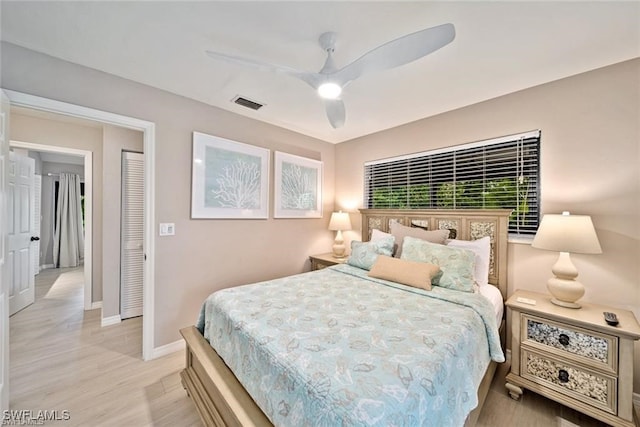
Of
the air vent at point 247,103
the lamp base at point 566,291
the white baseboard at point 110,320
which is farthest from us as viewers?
the white baseboard at point 110,320

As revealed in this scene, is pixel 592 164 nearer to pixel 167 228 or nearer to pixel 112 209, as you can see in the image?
pixel 167 228

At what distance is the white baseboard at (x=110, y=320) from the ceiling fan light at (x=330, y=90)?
3.62 m

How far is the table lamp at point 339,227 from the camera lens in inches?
140

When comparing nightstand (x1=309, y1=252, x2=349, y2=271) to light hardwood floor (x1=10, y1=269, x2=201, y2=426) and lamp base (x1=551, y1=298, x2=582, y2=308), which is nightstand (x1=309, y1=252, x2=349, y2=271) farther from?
lamp base (x1=551, y1=298, x2=582, y2=308)

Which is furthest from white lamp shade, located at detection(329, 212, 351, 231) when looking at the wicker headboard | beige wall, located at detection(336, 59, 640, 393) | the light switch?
the light switch

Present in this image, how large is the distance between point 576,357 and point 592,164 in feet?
4.88

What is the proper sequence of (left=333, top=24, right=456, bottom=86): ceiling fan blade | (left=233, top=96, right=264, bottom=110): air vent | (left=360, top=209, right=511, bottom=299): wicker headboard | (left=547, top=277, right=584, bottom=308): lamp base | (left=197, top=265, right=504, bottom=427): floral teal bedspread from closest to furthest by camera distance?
(left=197, top=265, right=504, bottom=427): floral teal bedspread → (left=333, top=24, right=456, bottom=86): ceiling fan blade → (left=547, top=277, right=584, bottom=308): lamp base → (left=360, top=209, right=511, bottom=299): wicker headboard → (left=233, top=96, right=264, bottom=110): air vent

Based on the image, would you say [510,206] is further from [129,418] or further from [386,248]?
[129,418]

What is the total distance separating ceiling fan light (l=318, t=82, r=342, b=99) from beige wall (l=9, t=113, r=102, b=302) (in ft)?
12.0

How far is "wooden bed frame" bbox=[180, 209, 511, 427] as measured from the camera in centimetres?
130

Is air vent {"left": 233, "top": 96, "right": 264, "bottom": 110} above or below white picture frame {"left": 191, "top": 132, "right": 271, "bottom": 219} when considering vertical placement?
above

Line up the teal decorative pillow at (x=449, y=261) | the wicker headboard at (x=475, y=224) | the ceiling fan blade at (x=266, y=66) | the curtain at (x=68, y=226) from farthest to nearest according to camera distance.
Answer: the curtain at (x=68, y=226), the wicker headboard at (x=475, y=224), the teal decorative pillow at (x=449, y=261), the ceiling fan blade at (x=266, y=66)

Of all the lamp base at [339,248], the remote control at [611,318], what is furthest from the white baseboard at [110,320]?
the remote control at [611,318]

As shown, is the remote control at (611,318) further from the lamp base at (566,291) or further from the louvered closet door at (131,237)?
the louvered closet door at (131,237)
